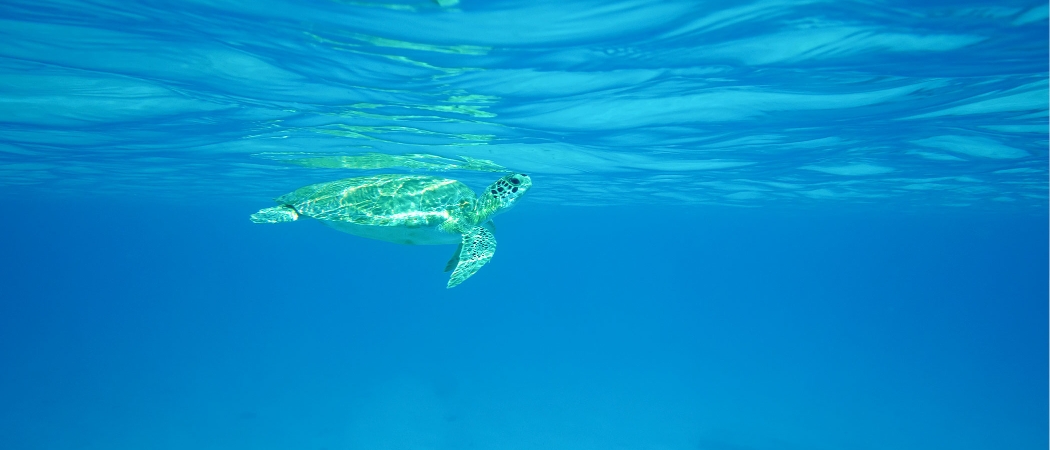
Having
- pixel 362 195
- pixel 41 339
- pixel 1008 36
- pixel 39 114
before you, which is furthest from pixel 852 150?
pixel 41 339

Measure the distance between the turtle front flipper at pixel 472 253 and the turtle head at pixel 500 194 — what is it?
18.3 inches

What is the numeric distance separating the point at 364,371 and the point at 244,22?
120 ft

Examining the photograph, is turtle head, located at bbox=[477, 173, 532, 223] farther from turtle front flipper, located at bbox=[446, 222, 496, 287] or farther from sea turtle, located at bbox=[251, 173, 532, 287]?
turtle front flipper, located at bbox=[446, 222, 496, 287]

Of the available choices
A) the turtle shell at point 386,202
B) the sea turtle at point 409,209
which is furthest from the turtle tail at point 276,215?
the turtle shell at point 386,202

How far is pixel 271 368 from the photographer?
39.4 meters

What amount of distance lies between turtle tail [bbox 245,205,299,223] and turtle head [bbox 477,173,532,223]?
12.6 feet

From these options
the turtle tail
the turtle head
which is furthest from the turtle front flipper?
the turtle tail

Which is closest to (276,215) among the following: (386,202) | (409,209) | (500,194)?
(386,202)

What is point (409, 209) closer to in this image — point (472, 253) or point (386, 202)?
point (386, 202)

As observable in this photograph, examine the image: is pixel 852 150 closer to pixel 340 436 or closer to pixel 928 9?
pixel 928 9

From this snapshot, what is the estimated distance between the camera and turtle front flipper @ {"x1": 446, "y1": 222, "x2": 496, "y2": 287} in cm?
813

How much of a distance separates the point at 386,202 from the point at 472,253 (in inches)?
87.2

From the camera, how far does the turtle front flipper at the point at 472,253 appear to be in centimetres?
813

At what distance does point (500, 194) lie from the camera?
11109mm
